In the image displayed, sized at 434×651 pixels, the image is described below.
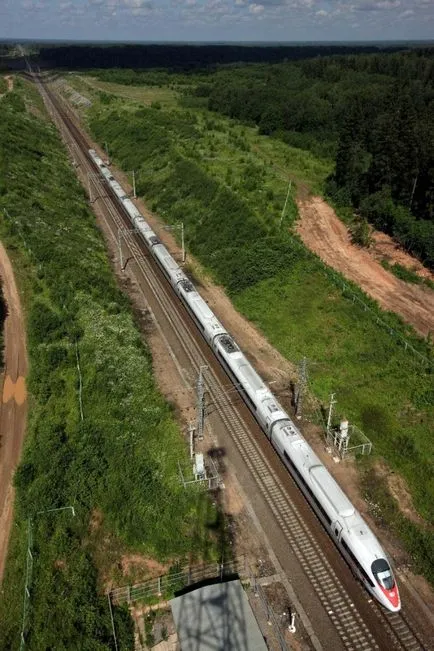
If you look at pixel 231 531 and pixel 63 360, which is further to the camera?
pixel 63 360

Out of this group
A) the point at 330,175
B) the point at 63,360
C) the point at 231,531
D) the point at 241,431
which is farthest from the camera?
the point at 330,175

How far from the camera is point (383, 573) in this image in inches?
1105

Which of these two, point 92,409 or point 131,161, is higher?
point 131,161

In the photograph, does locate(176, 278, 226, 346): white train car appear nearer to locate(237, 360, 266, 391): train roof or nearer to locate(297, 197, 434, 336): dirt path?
locate(237, 360, 266, 391): train roof

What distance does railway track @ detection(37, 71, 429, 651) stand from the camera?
27.9m

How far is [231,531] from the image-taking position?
33750 millimetres

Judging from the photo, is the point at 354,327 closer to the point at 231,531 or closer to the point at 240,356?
the point at 240,356

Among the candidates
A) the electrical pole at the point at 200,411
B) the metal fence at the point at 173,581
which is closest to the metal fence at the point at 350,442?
the electrical pole at the point at 200,411

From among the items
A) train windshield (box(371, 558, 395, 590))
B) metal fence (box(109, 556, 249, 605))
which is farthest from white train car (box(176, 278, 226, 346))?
train windshield (box(371, 558, 395, 590))

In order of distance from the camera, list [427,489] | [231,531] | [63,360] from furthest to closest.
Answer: [63,360] < [427,489] < [231,531]

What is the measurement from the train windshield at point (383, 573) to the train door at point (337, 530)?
2.71 metres

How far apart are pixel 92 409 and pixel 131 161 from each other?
286 ft

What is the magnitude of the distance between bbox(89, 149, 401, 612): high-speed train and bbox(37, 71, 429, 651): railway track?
1458 mm

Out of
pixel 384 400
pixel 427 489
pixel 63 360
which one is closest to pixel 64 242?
pixel 63 360
